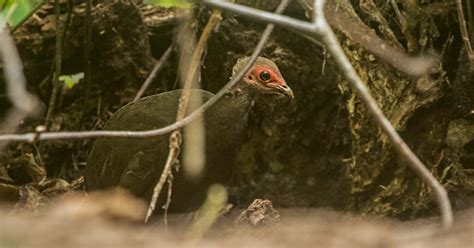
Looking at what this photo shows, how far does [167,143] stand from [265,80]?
751 mm

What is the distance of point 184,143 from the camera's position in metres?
4.91

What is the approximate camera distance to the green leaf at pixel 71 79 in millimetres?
6750

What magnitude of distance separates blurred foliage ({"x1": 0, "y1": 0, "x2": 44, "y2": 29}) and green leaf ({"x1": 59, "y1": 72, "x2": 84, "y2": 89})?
3.62ft

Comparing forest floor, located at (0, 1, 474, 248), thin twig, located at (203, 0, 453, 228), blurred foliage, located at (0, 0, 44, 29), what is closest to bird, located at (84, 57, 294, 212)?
forest floor, located at (0, 1, 474, 248)

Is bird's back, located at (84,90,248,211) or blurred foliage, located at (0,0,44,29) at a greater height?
blurred foliage, located at (0,0,44,29)

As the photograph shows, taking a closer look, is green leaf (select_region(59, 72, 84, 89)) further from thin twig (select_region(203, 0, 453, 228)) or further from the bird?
thin twig (select_region(203, 0, 453, 228))

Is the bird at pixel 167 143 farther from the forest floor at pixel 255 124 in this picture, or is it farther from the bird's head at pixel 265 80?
the forest floor at pixel 255 124

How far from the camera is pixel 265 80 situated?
5.43 m

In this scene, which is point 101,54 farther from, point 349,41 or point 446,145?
point 446,145

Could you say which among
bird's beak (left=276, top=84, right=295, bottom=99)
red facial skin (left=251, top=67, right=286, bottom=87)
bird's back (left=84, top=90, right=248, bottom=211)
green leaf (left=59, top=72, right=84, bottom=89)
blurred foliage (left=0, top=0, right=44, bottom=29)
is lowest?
bird's back (left=84, top=90, right=248, bottom=211)

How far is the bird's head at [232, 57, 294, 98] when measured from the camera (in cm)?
536

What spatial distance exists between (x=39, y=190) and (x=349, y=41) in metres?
2.17

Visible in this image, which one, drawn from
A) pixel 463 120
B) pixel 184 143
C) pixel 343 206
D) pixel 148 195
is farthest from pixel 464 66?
pixel 148 195

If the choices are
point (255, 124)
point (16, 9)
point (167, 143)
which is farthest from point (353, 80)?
point (255, 124)
